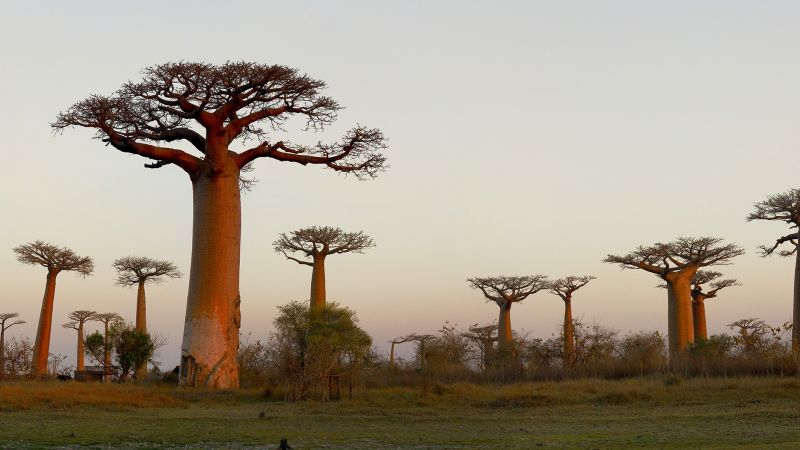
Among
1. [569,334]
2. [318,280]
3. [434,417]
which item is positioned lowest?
[434,417]

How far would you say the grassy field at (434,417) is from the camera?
9680mm

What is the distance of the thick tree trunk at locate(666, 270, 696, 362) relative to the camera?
1251 inches

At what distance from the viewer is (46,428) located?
10781 mm

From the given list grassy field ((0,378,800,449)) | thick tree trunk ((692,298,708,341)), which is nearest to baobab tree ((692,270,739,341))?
thick tree trunk ((692,298,708,341))

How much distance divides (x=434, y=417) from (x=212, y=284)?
274 inches

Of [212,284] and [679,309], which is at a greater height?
[679,309]

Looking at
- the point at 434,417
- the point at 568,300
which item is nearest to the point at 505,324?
the point at 568,300

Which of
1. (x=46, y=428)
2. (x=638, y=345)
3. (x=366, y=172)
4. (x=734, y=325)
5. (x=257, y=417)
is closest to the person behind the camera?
(x=46, y=428)

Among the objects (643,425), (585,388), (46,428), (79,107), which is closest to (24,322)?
(79,107)

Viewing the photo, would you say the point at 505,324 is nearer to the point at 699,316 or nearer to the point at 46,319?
the point at 699,316

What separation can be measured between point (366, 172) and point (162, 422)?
34.4 feet

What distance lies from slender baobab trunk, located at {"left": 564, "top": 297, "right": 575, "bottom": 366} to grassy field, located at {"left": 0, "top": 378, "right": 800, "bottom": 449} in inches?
453

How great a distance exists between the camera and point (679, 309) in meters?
31.8

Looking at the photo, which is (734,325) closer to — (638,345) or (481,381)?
(638,345)
